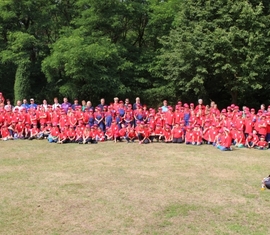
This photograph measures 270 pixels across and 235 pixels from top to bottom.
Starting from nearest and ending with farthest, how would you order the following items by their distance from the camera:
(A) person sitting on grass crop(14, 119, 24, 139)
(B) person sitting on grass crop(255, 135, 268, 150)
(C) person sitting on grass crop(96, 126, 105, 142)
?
(B) person sitting on grass crop(255, 135, 268, 150), (C) person sitting on grass crop(96, 126, 105, 142), (A) person sitting on grass crop(14, 119, 24, 139)

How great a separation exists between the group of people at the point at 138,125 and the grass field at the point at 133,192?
1.53m

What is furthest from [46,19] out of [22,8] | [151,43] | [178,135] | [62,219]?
[62,219]

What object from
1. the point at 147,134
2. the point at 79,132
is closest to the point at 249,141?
the point at 147,134

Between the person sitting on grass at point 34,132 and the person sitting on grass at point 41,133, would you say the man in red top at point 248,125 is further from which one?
the person sitting on grass at point 34,132

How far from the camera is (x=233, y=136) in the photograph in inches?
504

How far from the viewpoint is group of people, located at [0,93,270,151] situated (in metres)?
12.8

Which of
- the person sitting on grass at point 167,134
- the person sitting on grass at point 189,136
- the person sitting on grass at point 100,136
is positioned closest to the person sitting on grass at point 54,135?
the person sitting on grass at point 100,136

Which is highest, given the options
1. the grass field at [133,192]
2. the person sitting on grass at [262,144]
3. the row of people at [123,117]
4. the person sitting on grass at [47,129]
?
the row of people at [123,117]

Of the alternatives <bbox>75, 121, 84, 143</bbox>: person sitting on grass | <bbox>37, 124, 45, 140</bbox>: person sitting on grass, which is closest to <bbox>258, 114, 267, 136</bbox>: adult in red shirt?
<bbox>75, 121, 84, 143</bbox>: person sitting on grass

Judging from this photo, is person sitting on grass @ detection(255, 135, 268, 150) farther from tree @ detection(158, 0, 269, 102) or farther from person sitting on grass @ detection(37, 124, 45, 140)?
person sitting on grass @ detection(37, 124, 45, 140)

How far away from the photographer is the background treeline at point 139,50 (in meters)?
19.4

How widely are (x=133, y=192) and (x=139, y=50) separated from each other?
19790 millimetres

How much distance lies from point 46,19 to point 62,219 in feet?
73.4

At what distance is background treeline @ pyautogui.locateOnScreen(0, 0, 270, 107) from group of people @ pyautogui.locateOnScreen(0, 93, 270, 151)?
20.6 ft
